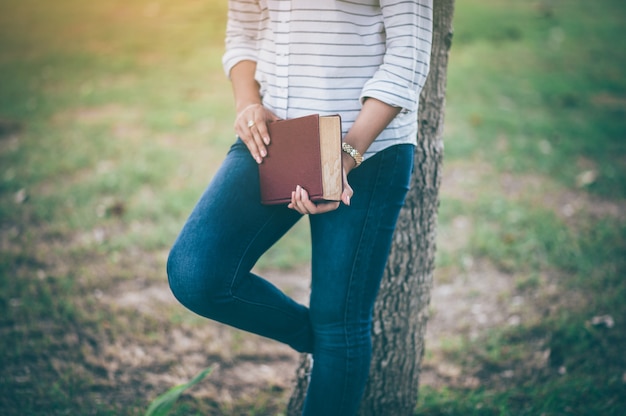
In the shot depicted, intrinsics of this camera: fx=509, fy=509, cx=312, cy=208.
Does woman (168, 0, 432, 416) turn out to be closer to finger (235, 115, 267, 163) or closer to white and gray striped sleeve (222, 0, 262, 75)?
finger (235, 115, 267, 163)

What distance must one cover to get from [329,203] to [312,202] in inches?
1.9

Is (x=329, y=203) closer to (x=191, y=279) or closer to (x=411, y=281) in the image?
(x=191, y=279)

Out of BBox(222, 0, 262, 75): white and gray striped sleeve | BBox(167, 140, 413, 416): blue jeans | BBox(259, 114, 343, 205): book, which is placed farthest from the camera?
BBox(222, 0, 262, 75): white and gray striped sleeve

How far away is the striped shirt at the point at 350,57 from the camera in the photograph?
1433 millimetres

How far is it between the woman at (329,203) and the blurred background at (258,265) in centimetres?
83

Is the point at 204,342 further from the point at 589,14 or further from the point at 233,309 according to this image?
the point at 589,14

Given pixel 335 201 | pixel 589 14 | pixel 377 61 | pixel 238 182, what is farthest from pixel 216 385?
pixel 589 14

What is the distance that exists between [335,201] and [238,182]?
0.35 meters

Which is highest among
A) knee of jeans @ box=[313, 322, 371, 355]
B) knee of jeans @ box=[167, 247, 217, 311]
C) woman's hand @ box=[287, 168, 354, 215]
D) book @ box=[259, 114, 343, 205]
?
book @ box=[259, 114, 343, 205]

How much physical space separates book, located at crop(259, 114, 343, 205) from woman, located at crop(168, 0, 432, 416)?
0.04m

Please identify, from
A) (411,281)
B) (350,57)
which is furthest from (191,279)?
(411,281)

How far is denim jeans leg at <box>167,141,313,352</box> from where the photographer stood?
149 cm

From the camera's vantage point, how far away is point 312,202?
144 centimetres

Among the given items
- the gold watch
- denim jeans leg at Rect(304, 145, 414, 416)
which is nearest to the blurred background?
denim jeans leg at Rect(304, 145, 414, 416)
